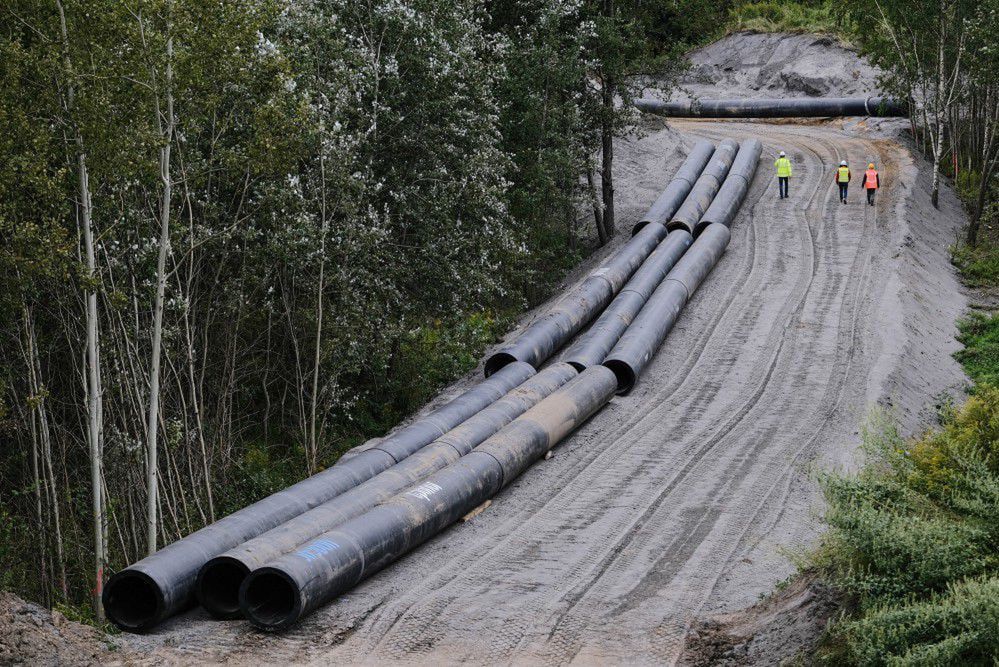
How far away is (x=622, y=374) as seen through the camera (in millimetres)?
23906

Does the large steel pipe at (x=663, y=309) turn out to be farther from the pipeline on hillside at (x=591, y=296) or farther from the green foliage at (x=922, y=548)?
the green foliage at (x=922, y=548)

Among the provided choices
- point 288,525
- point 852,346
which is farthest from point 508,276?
point 288,525

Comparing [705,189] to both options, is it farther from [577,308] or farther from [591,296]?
[577,308]

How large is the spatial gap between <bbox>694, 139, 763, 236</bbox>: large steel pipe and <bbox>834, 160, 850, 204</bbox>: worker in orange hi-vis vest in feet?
9.81

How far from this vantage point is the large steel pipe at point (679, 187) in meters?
33.4

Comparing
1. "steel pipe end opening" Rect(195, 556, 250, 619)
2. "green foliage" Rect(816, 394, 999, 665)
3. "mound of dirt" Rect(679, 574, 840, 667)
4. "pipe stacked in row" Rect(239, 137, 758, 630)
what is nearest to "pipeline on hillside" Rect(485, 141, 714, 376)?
"pipe stacked in row" Rect(239, 137, 758, 630)

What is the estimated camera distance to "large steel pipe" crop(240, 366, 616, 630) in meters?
14.3

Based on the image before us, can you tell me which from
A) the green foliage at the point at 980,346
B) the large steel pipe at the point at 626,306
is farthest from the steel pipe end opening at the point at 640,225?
the green foliage at the point at 980,346

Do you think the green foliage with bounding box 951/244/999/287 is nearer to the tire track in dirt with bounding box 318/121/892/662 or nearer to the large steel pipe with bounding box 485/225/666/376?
the large steel pipe with bounding box 485/225/666/376

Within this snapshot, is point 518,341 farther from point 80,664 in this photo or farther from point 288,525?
point 80,664

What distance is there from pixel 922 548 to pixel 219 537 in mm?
9640

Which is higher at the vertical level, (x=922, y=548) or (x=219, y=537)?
(x=922, y=548)

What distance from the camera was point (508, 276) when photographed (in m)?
30.8

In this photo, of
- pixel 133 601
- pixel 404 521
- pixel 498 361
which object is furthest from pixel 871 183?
pixel 133 601
